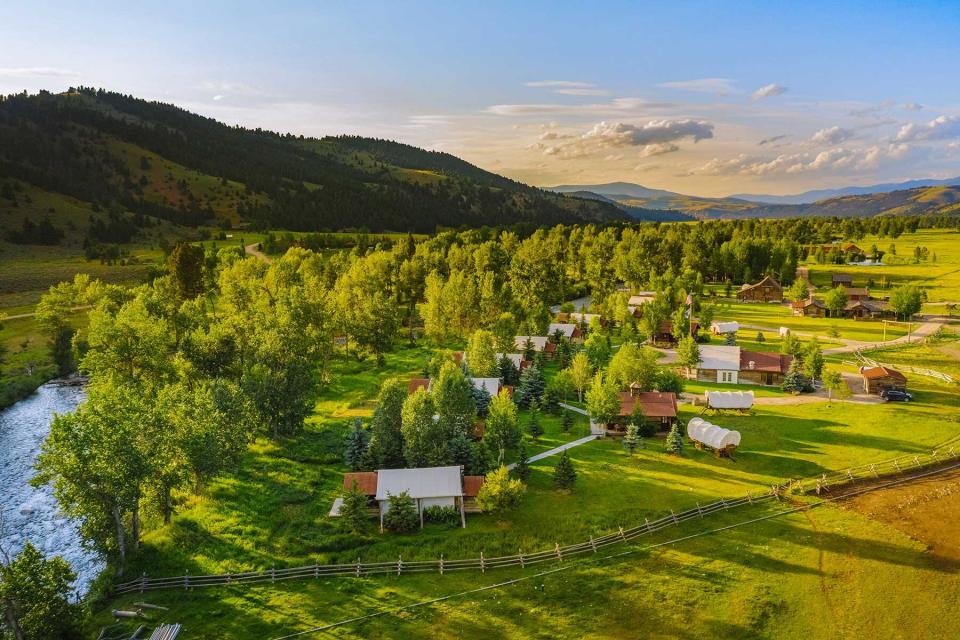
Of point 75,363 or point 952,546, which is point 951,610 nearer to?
point 952,546

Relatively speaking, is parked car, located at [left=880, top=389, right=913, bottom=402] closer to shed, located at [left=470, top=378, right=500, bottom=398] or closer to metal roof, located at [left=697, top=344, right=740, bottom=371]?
metal roof, located at [left=697, top=344, right=740, bottom=371]

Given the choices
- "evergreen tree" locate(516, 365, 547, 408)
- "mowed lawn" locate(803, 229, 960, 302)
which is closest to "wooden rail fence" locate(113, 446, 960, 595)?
"evergreen tree" locate(516, 365, 547, 408)

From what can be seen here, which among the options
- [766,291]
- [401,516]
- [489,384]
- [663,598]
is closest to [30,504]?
[401,516]

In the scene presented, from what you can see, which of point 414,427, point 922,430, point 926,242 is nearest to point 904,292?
point 922,430

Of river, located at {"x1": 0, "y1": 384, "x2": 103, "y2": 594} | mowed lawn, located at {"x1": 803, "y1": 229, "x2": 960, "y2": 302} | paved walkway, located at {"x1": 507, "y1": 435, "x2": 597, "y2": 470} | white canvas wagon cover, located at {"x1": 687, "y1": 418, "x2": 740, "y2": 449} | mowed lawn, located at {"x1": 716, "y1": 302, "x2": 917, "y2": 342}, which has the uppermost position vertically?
mowed lawn, located at {"x1": 803, "y1": 229, "x2": 960, "y2": 302}

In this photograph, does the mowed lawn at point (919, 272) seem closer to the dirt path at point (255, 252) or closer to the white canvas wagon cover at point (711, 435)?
the white canvas wagon cover at point (711, 435)

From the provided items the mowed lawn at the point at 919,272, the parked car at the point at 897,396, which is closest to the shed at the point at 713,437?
the parked car at the point at 897,396
